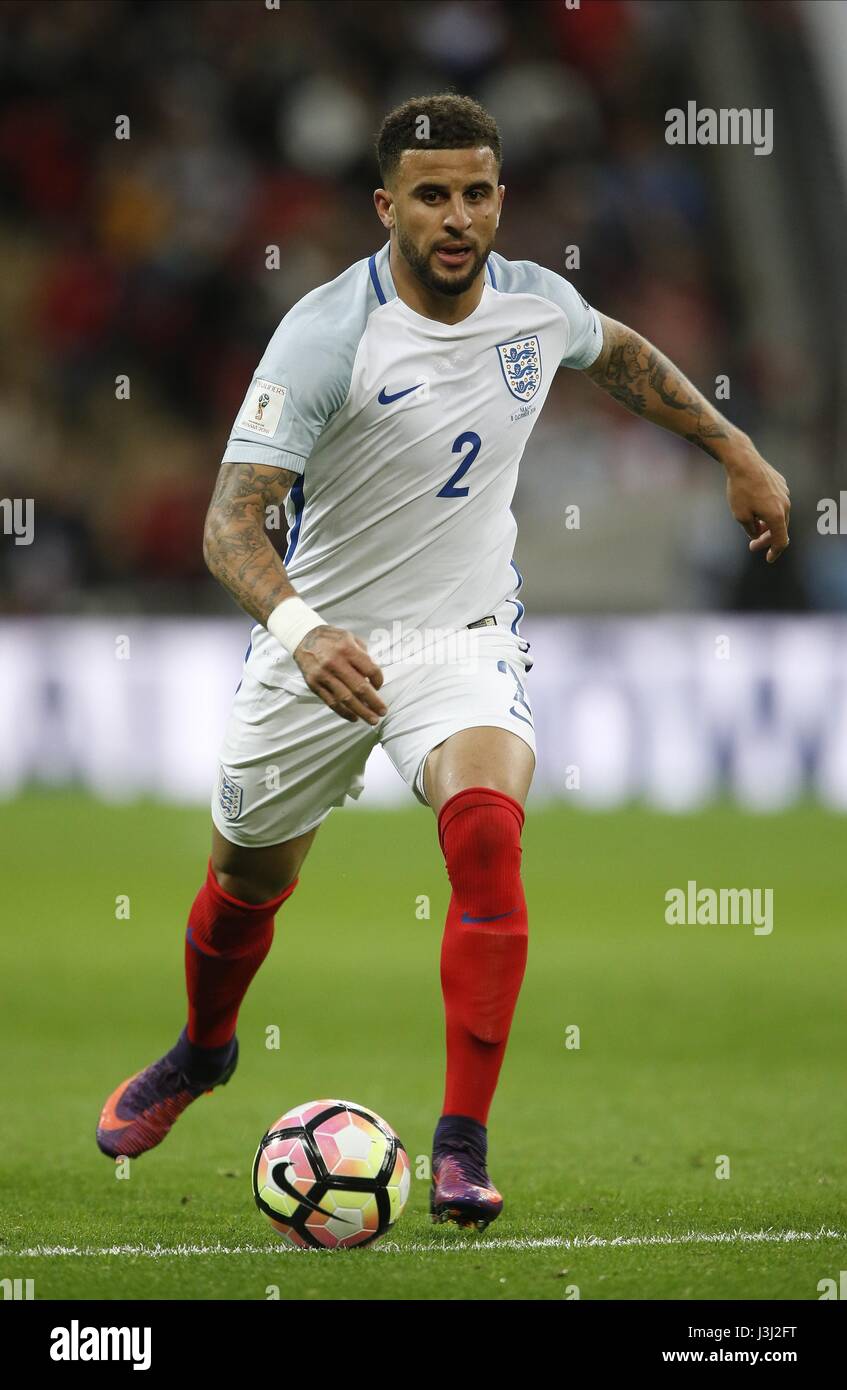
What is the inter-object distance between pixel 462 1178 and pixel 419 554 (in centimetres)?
157

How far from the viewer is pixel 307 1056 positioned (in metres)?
7.22

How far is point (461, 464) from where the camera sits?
16.0ft

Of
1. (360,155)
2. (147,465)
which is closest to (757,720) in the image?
(147,465)

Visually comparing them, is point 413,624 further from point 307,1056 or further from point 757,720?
point 757,720

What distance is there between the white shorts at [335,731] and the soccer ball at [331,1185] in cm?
85

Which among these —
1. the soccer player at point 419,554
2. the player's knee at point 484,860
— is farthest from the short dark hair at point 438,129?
the player's knee at point 484,860

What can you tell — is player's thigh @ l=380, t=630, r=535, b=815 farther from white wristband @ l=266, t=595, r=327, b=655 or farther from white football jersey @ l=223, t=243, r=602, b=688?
white wristband @ l=266, t=595, r=327, b=655

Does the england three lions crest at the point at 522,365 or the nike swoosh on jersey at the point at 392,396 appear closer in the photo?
the nike swoosh on jersey at the point at 392,396

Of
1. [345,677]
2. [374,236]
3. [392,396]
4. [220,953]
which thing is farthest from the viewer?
[374,236]

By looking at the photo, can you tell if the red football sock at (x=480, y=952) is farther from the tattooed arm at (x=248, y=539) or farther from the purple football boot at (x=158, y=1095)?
the purple football boot at (x=158, y=1095)

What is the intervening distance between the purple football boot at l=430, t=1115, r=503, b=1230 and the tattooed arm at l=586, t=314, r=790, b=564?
70.3 inches

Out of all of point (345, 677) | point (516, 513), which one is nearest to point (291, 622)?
point (345, 677)

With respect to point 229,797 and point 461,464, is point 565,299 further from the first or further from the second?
point 229,797

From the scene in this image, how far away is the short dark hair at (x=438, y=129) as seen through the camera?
464 cm
